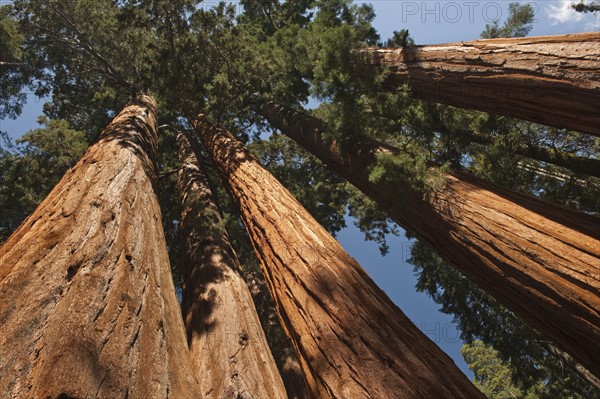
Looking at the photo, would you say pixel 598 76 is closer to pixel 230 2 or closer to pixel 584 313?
pixel 584 313

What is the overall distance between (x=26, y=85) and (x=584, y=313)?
1612cm

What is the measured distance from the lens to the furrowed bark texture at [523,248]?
2.52 metres

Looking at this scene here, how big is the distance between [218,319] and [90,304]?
163 cm

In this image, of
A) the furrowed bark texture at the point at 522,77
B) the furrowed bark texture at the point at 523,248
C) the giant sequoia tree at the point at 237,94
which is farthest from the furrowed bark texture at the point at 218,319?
the furrowed bark texture at the point at 522,77

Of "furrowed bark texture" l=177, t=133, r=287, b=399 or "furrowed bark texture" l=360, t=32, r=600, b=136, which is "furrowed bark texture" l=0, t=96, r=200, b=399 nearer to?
"furrowed bark texture" l=177, t=133, r=287, b=399

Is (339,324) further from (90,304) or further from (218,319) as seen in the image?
(90,304)

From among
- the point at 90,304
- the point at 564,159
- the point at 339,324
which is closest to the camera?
the point at 90,304

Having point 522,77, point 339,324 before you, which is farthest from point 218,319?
point 522,77

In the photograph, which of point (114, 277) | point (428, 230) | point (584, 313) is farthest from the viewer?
point (428, 230)

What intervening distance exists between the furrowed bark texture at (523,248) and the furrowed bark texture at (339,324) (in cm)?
103

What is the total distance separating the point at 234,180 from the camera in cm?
563

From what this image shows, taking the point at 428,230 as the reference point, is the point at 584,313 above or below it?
below

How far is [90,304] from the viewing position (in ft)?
6.43

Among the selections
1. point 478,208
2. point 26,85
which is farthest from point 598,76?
point 26,85
